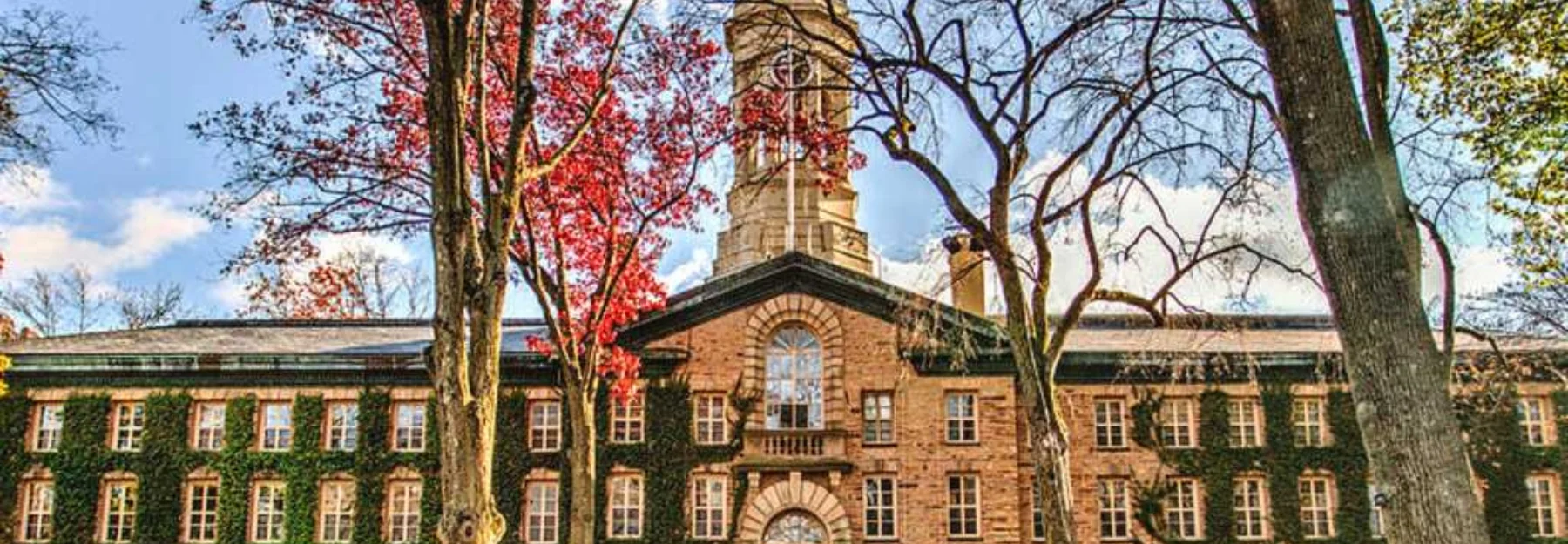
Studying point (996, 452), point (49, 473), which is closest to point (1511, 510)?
point (996, 452)

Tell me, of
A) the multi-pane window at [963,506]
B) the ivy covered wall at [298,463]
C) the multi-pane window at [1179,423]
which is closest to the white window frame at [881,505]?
the multi-pane window at [963,506]

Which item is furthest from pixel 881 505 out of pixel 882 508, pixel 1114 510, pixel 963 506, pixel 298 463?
pixel 298 463

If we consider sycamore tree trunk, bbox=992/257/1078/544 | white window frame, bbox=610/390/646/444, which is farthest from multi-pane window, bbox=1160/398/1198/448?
sycamore tree trunk, bbox=992/257/1078/544

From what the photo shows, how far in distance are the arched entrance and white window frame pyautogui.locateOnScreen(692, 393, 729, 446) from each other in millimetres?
2335

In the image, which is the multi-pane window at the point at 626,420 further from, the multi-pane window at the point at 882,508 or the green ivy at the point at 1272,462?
the green ivy at the point at 1272,462

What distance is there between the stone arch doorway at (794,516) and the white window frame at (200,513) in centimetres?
1225

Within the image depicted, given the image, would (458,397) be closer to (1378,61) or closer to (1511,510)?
(1378,61)

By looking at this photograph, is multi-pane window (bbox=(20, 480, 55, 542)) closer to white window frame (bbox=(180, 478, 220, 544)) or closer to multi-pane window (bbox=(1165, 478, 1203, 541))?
white window frame (bbox=(180, 478, 220, 544))

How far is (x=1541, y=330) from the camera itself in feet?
71.1

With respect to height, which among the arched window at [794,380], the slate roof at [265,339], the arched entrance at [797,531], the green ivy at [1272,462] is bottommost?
the arched entrance at [797,531]

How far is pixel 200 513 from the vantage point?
1153 inches

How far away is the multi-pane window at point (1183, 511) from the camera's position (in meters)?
29.8

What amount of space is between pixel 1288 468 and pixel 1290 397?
170 centimetres

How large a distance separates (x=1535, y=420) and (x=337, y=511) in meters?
28.4
